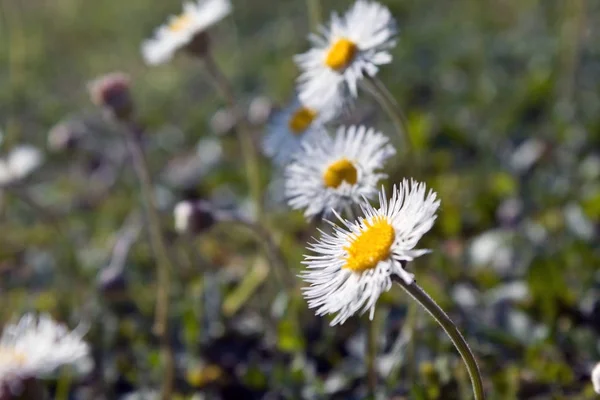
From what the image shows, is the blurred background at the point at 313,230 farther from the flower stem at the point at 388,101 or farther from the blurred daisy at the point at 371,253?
the blurred daisy at the point at 371,253

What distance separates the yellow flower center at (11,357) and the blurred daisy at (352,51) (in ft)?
2.30

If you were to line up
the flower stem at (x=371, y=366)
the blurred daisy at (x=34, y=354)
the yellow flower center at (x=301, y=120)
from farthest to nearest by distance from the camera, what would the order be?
the yellow flower center at (x=301, y=120) → the flower stem at (x=371, y=366) → the blurred daisy at (x=34, y=354)

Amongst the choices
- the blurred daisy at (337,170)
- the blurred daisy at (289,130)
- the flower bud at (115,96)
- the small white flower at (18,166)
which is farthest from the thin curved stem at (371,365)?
the small white flower at (18,166)

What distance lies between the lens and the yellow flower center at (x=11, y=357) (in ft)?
4.19

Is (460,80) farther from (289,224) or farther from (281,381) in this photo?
(281,381)

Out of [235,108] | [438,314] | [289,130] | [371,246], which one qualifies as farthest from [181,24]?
[438,314]

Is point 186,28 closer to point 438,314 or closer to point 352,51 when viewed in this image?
point 352,51

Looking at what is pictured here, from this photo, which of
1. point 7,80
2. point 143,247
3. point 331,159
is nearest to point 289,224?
point 143,247

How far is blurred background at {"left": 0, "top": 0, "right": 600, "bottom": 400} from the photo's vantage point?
175cm

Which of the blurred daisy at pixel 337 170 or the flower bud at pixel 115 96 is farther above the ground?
the flower bud at pixel 115 96

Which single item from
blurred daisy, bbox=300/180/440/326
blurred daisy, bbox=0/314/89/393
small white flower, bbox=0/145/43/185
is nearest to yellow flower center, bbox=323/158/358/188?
blurred daisy, bbox=300/180/440/326

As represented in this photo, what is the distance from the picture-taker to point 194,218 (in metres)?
1.73

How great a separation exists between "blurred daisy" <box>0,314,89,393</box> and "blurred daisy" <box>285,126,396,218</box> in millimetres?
475

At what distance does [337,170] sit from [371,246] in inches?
14.6
